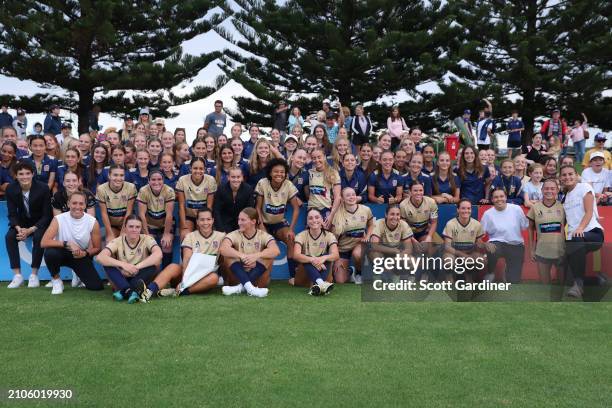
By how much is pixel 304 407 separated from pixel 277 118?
1352 centimetres

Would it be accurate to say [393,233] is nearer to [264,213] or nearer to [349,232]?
[349,232]

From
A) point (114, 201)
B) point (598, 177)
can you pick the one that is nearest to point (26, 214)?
point (114, 201)

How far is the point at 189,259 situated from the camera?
6.30 meters

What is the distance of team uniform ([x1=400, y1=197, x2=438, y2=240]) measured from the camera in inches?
286

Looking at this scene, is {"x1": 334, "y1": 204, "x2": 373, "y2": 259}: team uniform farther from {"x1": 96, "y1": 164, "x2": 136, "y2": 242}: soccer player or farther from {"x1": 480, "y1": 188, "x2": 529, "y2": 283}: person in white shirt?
{"x1": 96, "y1": 164, "x2": 136, "y2": 242}: soccer player

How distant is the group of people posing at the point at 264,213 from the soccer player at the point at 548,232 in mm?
11

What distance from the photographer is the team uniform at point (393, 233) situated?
695 centimetres

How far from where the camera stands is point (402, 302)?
19.3 ft

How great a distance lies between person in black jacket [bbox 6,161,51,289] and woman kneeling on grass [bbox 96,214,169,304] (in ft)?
3.90

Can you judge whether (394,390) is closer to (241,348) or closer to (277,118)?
(241,348)

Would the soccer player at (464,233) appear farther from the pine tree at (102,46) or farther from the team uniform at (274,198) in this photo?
the pine tree at (102,46)

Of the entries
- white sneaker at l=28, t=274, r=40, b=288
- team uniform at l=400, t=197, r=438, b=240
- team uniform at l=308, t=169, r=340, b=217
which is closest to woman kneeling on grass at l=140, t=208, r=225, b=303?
team uniform at l=308, t=169, r=340, b=217

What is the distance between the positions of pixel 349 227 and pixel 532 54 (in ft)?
72.1

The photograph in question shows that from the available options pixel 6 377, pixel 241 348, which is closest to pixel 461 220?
pixel 241 348
